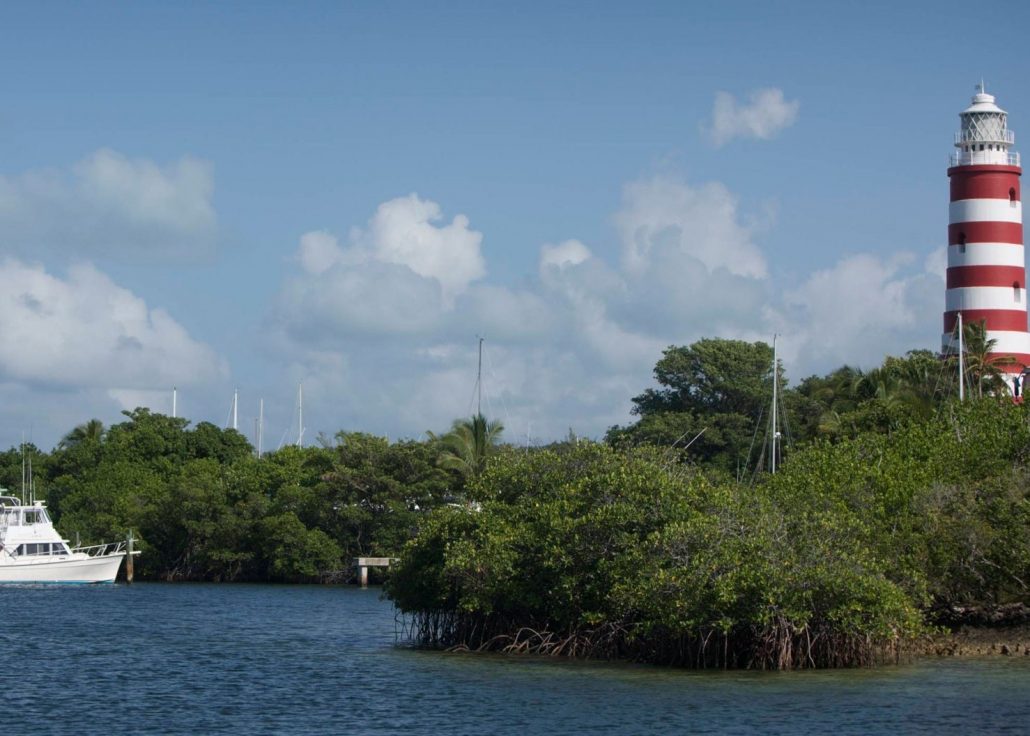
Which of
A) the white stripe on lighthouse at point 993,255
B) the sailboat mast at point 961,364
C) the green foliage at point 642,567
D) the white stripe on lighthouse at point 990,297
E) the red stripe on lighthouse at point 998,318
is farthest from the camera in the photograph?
the red stripe on lighthouse at point 998,318

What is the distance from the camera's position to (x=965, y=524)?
133 feet

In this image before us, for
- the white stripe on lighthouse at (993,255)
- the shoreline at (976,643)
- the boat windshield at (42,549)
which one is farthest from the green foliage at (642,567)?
the boat windshield at (42,549)

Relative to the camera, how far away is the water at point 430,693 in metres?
30.2

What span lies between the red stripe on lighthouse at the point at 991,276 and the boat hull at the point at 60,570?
46.2 m

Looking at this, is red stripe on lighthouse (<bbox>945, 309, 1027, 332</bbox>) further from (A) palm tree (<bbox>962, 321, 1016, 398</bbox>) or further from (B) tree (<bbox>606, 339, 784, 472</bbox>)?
(B) tree (<bbox>606, 339, 784, 472</bbox>)

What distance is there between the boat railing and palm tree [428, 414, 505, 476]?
1919cm

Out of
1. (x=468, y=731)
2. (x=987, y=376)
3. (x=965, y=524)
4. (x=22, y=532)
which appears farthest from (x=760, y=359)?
(x=468, y=731)

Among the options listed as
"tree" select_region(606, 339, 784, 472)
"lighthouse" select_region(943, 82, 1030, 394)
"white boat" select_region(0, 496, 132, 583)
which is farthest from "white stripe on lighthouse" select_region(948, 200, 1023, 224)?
"white boat" select_region(0, 496, 132, 583)

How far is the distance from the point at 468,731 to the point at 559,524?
34.1ft

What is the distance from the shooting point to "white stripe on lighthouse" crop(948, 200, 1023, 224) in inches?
2677

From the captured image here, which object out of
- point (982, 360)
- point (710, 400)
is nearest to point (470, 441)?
point (710, 400)

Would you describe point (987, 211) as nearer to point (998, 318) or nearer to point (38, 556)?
point (998, 318)

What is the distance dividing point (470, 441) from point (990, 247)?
31.6 meters

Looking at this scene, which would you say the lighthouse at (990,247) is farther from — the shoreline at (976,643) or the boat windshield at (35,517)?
the boat windshield at (35,517)
